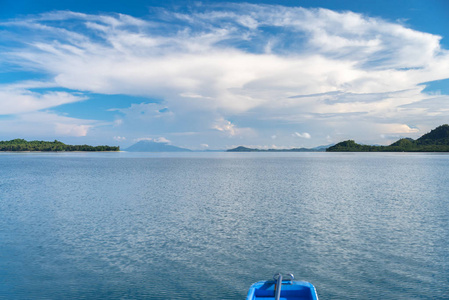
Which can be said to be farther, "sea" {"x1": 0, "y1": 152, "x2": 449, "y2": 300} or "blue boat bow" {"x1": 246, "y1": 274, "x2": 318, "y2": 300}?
"sea" {"x1": 0, "y1": 152, "x2": 449, "y2": 300}

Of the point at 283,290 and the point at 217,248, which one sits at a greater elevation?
the point at 283,290

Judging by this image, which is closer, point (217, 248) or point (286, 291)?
point (286, 291)

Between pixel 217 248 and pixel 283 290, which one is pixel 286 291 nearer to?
pixel 283 290

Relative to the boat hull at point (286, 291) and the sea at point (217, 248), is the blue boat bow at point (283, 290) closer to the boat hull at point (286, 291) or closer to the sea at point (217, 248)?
the boat hull at point (286, 291)

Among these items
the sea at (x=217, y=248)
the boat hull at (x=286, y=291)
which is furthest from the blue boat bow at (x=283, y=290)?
the sea at (x=217, y=248)

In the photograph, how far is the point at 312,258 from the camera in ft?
55.8

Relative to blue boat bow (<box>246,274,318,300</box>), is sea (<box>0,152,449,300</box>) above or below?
below

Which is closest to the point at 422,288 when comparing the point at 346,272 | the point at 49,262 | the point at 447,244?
the point at 346,272

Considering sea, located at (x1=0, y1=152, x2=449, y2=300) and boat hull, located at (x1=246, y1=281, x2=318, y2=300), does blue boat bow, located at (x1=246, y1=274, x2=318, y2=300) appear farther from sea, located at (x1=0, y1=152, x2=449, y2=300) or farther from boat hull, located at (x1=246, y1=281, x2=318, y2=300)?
sea, located at (x1=0, y1=152, x2=449, y2=300)

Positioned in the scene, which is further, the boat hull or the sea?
the sea

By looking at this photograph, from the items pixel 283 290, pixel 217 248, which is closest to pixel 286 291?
pixel 283 290

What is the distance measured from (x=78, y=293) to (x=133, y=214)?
1545cm

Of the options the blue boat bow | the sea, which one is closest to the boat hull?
the blue boat bow

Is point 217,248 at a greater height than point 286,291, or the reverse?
point 286,291
